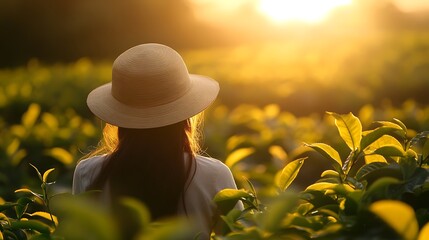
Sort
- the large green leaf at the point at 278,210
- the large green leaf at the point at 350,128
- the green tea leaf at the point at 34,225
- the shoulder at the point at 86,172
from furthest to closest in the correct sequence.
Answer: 1. the shoulder at the point at 86,172
2. the large green leaf at the point at 350,128
3. the green tea leaf at the point at 34,225
4. the large green leaf at the point at 278,210

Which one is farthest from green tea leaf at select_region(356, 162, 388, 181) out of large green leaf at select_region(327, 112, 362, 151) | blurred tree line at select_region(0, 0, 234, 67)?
blurred tree line at select_region(0, 0, 234, 67)

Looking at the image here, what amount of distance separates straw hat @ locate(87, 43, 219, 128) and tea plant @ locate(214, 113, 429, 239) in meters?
0.61

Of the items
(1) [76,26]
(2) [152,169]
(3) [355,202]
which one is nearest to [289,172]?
(3) [355,202]

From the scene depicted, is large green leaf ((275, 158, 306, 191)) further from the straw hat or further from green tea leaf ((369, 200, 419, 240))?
green tea leaf ((369, 200, 419, 240))

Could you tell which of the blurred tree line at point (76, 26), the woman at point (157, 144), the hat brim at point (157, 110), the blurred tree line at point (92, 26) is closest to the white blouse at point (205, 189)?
the woman at point (157, 144)

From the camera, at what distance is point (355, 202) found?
156cm

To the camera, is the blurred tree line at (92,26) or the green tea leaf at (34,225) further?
the blurred tree line at (92,26)

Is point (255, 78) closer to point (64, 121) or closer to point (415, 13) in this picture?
point (64, 121)

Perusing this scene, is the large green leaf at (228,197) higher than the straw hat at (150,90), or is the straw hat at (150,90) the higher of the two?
the straw hat at (150,90)

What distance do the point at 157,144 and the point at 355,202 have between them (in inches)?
38.6

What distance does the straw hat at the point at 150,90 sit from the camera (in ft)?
7.80

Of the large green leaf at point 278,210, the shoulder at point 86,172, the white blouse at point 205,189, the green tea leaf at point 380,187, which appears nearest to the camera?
the large green leaf at point 278,210

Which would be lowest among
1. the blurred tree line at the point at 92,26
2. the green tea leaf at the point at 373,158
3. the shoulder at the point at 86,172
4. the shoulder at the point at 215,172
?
the blurred tree line at the point at 92,26

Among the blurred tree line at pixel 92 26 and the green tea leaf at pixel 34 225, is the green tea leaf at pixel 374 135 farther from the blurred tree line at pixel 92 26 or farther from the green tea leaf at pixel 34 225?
the blurred tree line at pixel 92 26
